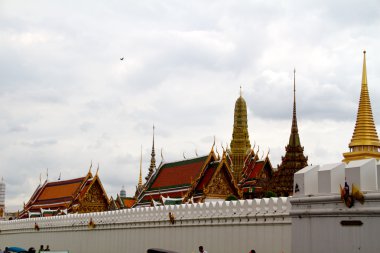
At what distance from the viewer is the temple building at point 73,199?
47.3m

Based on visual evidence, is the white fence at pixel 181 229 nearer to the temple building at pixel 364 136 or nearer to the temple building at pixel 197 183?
the temple building at pixel 197 183

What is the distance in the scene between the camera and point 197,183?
38.3m

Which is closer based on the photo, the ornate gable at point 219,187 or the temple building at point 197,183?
the temple building at point 197,183

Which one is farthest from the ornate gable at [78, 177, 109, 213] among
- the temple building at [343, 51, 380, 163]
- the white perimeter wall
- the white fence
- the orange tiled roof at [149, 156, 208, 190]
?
the white perimeter wall

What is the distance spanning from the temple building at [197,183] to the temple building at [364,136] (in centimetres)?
916

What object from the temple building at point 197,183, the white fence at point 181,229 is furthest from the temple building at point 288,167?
the white fence at point 181,229

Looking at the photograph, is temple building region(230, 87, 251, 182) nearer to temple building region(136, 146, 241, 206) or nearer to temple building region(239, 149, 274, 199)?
temple building region(239, 149, 274, 199)

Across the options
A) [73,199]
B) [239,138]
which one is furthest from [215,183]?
[239,138]

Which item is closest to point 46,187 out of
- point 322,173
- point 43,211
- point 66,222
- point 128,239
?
point 43,211

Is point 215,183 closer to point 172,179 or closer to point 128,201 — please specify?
point 172,179

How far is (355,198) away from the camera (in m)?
11.0

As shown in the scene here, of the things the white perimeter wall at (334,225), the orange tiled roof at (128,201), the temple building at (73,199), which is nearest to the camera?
the white perimeter wall at (334,225)

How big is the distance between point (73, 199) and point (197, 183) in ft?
43.6

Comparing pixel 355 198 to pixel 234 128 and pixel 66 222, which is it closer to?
pixel 66 222
